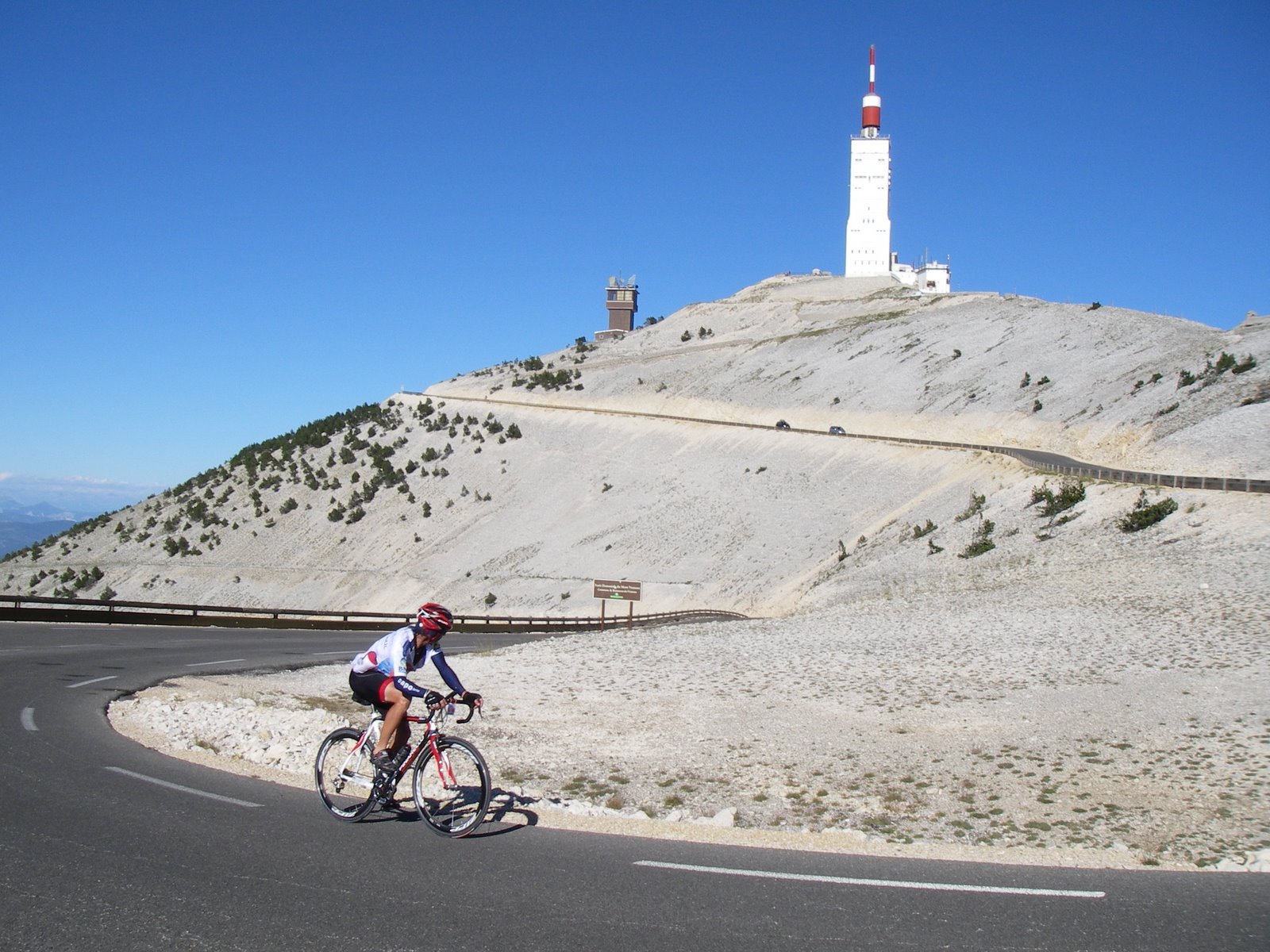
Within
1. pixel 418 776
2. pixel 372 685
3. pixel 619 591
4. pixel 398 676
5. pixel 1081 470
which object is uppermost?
pixel 1081 470

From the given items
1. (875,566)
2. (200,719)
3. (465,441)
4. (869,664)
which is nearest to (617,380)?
(465,441)

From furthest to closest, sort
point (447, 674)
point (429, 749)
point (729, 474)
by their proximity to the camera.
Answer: point (729, 474) < point (429, 749) < point (447, 674)

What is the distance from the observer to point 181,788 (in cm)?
1019

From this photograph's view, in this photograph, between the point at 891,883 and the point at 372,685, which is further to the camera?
the point at 372,685

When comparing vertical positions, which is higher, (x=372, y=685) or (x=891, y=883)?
(x=372, y=685)

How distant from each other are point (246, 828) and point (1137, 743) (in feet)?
34.6

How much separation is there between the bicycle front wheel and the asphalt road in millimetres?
174

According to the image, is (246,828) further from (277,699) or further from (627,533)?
(627,533)

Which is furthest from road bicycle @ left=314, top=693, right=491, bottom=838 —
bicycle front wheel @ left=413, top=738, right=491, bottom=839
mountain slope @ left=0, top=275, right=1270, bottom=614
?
mountain slope @ left=0, top=275, right=1270, bottom=614

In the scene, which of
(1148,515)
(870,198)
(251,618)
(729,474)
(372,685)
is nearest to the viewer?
(372,685)

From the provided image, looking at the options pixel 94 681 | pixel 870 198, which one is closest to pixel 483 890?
pixel 94 681

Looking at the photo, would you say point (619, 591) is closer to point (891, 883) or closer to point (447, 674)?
point (447, 674)

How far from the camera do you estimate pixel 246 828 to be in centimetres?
Result: 889

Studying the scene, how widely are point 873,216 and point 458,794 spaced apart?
113013 mm
